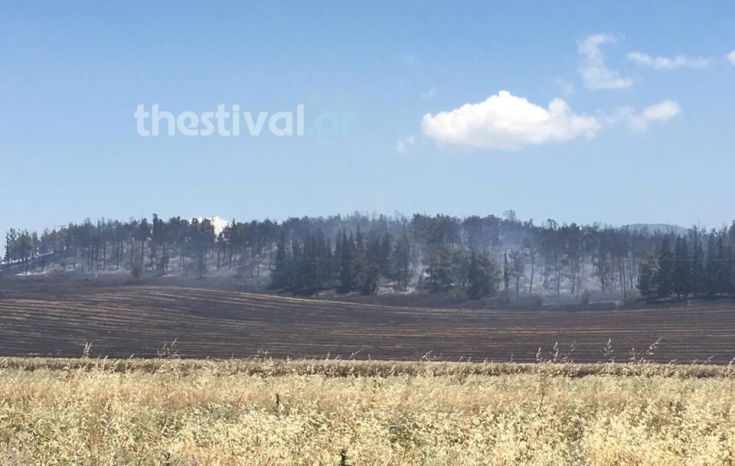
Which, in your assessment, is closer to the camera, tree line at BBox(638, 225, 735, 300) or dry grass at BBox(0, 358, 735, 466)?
dry grass at BBox(0, 358, 735, 466)

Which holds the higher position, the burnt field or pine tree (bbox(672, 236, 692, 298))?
pine tree (bbox(672, 236, 692, 298))

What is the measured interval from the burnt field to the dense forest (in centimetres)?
1364

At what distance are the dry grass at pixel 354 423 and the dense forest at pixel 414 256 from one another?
70583 millimetres

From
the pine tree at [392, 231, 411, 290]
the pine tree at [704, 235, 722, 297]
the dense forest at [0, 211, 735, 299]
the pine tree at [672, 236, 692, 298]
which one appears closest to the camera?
the pine tree at [704, 235, 722, 297]

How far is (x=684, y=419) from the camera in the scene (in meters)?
10.5

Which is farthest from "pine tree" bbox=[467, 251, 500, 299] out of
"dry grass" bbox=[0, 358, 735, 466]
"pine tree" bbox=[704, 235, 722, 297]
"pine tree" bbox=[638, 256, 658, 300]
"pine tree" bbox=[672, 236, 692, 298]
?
"dry grass" bbox=[0, 358, 735, 466]

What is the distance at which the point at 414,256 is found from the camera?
4609 inches

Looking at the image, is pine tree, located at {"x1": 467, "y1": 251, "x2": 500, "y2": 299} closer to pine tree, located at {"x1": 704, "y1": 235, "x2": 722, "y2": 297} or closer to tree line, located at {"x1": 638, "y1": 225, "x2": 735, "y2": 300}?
tree line, located at {"x1": 638, "y1": 225, "x2": 735, "y2": 300}

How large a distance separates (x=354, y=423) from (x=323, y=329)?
44158mm

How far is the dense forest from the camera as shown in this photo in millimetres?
84312

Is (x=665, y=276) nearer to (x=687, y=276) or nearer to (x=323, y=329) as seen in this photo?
(x=687, y=276)

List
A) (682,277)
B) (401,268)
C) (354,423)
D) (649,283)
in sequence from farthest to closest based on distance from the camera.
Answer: (401,268) → (649,283) → (682,277) → (354,423)

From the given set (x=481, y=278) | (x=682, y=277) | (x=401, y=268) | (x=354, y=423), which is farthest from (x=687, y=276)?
(x=354, y=423)

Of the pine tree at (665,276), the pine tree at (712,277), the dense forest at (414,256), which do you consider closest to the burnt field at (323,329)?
the pine tree at (712,277)
